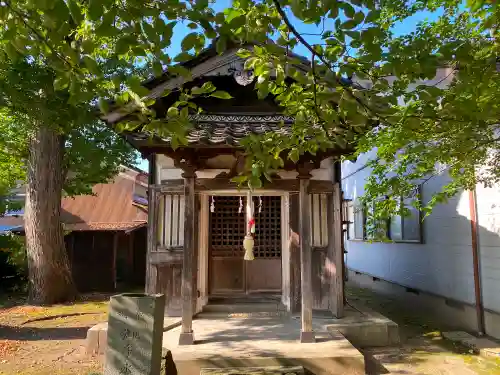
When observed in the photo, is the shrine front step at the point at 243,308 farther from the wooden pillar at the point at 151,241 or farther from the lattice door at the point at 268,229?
the lattice door at the point at 268,229

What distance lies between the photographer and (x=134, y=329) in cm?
477

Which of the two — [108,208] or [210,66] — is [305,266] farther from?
[108,208]

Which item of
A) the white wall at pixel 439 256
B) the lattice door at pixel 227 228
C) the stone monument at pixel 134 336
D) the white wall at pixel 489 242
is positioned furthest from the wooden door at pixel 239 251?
the stone monument at pixel 134 336

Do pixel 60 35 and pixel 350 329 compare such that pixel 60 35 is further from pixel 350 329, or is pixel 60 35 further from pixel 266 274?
pixel 266 274

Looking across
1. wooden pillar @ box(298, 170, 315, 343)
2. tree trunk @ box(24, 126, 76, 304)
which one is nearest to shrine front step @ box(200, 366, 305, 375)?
wooden pillar @ box(298, 170, 315, 343)

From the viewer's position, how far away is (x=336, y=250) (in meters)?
7.95

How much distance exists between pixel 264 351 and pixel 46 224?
401 inches

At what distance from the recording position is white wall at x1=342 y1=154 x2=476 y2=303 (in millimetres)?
8641

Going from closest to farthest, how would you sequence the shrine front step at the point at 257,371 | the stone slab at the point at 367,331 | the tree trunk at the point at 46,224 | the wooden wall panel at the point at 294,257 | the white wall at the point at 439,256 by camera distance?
the shrine front step at the point at 257,371, the stone slab at the point at 367,331, the wooden wall panel at the point at 294,257, the white wall at the point at 439,256, the tree trunk at the point at 46,224

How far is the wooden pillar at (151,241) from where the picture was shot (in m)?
8.02

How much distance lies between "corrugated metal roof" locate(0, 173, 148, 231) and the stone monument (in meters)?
11.8

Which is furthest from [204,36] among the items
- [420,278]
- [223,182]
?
[420,278]

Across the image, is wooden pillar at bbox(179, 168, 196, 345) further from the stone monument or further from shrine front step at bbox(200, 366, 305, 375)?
the stone monument

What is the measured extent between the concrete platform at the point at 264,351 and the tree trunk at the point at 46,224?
313 inches
